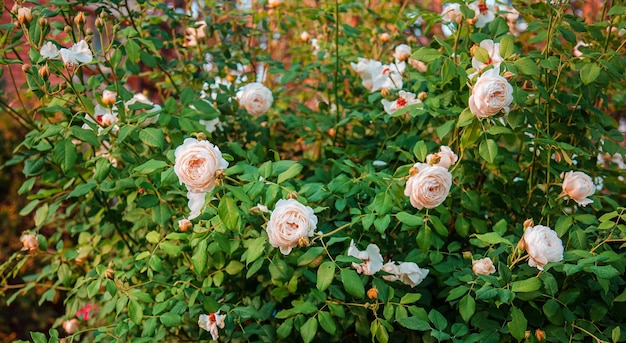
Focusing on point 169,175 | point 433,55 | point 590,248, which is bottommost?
point 590,248

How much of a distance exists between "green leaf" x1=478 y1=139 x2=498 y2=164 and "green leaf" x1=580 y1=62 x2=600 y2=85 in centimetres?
32

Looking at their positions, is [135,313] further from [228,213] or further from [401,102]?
[401,102]

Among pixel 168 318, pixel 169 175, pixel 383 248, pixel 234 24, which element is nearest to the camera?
pixel 169 175

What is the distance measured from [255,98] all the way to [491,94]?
2.81ft

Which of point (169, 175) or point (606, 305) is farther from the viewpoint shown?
point (606, 305)

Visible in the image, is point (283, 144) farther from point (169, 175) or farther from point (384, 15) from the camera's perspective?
point (169, 175)

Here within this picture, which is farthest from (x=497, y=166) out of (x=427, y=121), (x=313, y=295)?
(x=313, y=295)

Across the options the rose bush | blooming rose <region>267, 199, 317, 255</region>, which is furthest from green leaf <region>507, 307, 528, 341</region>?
blooming rose <region>267, 199, 317, 255</region>

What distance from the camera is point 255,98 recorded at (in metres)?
1.88

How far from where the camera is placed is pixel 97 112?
5.54 ft

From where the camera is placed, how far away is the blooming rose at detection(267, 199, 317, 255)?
121 cm

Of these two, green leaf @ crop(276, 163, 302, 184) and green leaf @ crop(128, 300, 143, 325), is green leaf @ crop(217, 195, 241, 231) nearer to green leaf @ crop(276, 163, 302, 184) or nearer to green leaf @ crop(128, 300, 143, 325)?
green leaf @ crop(276, 163, 302, 184)

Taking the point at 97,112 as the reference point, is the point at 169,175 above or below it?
above

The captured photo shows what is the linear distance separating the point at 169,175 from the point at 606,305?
108 centimetres
